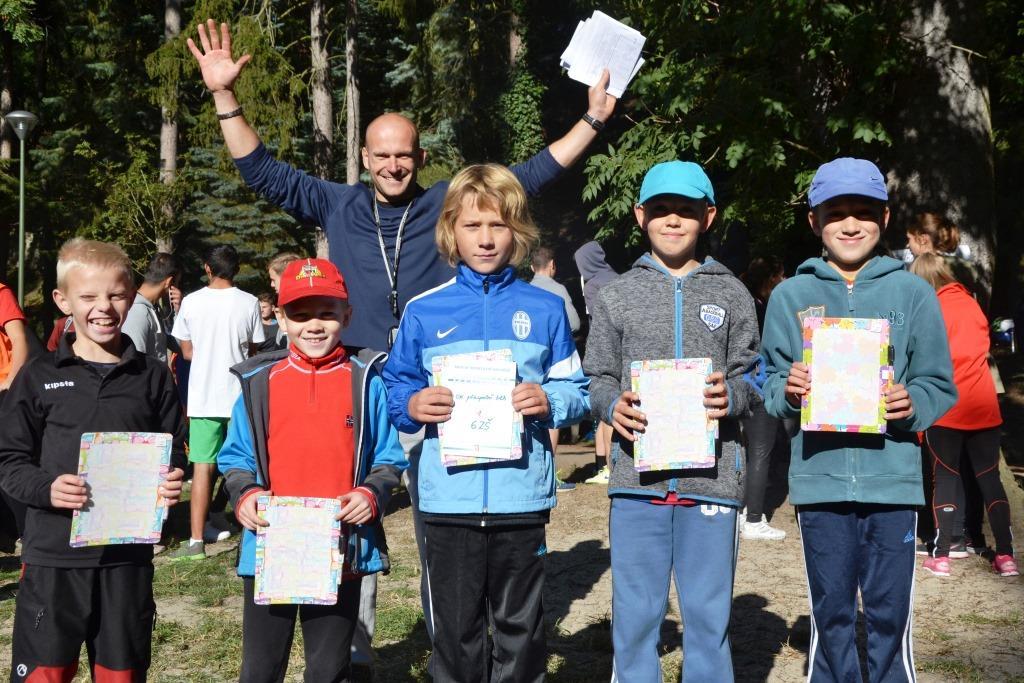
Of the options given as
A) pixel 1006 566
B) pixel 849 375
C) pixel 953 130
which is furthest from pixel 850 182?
pixel 953 130

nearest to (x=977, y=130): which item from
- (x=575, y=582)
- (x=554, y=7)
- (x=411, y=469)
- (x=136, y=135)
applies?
(x=575, y=582)

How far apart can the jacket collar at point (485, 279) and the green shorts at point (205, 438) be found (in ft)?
15.8

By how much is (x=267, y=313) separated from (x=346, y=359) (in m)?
6.78

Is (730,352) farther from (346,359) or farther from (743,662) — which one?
(743,662)

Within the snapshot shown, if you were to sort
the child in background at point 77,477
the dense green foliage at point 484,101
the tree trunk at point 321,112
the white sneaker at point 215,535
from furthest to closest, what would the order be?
the tree trunk at point 321,112, the dense green foliage at point 484,101, the white sneaker at point 215,535, the child in background at point 77,477

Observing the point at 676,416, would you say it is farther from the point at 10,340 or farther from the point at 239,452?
the point at 10,340

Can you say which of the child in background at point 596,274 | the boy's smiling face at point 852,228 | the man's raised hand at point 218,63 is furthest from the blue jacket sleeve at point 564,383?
the child in background at point 596,274

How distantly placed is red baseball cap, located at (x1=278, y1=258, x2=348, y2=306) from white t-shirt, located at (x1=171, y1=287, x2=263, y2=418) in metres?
4.52

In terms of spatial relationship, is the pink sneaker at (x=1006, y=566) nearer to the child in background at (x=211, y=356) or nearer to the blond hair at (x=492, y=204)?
the blond hair at (x=492, y=204)

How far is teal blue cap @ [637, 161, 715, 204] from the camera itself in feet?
12.3

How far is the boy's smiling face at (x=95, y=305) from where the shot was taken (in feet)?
12.1

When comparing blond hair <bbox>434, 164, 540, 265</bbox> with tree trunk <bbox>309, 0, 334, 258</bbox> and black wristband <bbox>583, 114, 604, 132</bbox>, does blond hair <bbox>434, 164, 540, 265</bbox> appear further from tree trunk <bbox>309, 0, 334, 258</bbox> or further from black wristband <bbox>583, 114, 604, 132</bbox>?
tree trunk <bbox>309, 0, 334, 258</bbox>

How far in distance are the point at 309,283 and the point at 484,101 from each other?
2155 cm

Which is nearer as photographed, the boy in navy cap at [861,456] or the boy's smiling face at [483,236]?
the boy in navy cap at [861,456]
